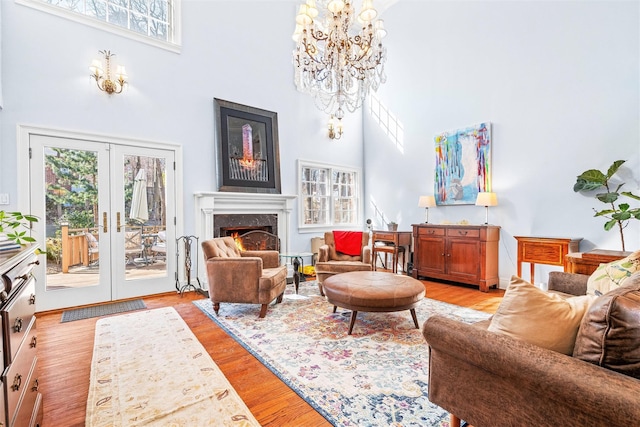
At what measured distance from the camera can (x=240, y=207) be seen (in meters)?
4.98

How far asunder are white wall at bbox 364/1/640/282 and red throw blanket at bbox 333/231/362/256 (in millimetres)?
1684

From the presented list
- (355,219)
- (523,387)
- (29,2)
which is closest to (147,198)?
(29,2)

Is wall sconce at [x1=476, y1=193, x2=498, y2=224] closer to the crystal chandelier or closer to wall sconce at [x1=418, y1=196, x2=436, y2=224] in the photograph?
wall sconce at [x1=418, y1=196, x2=436, y2=224]

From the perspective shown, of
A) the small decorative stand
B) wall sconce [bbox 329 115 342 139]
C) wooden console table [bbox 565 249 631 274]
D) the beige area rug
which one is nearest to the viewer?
the beige area rug

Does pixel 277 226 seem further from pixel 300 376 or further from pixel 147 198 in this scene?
pixel 300 376

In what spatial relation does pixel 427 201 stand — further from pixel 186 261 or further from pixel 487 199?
pixel 186 261

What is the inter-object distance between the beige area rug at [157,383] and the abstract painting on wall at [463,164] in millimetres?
4283

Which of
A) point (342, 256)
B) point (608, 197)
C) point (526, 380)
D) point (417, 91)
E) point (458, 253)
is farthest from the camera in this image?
point (417, 91)

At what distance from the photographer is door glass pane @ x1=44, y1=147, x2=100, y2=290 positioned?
3639 mm

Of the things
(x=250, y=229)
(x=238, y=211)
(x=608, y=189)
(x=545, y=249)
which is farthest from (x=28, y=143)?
(x=608, y=189)

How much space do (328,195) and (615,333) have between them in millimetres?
5450

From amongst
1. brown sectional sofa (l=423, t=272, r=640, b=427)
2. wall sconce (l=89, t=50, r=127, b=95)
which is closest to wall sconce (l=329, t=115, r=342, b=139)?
wall sconce (l=89, t=50, r=127, b=95)

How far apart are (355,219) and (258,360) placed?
4620mm

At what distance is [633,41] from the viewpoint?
3.57m
